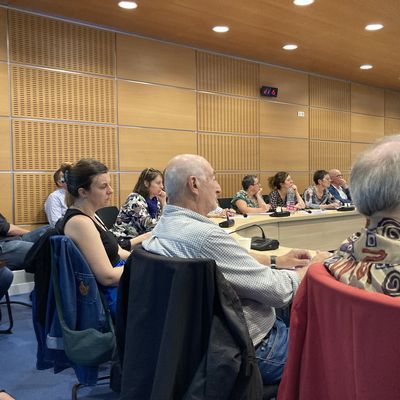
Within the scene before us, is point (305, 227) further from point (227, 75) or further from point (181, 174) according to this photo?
point (181, 174)

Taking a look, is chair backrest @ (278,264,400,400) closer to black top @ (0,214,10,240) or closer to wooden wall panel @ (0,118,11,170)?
black top @ (0,214,10,240)

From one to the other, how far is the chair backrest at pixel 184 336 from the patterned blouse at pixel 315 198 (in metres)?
5.46

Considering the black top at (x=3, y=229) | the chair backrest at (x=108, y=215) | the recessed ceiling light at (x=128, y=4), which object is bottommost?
the black top at (x=3, y=229)

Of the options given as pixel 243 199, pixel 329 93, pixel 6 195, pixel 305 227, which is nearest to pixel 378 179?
pixel 305 227

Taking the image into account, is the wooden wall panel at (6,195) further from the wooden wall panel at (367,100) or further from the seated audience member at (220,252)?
the wooden wall panel at (367,100)

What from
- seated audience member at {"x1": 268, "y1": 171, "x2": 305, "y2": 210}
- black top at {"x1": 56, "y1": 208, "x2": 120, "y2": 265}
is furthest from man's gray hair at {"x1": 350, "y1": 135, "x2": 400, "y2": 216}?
seated audience member at {"x1": 268, "y1": 171, "x2": 305, "y2": 210}

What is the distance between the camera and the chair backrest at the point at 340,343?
0.95 m

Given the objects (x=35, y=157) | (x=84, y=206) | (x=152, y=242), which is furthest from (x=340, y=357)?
(x=35, y=157)

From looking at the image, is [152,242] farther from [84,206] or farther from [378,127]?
[378,127]

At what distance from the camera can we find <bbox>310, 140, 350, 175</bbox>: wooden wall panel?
8.55 meters

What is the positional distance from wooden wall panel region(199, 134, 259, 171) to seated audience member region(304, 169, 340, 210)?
1161 mm

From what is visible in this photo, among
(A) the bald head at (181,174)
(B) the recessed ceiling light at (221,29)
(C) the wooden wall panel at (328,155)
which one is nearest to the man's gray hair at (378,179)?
(A) the bald head at (181,174)

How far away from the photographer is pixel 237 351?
138cm

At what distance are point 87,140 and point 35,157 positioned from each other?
0.70 m
